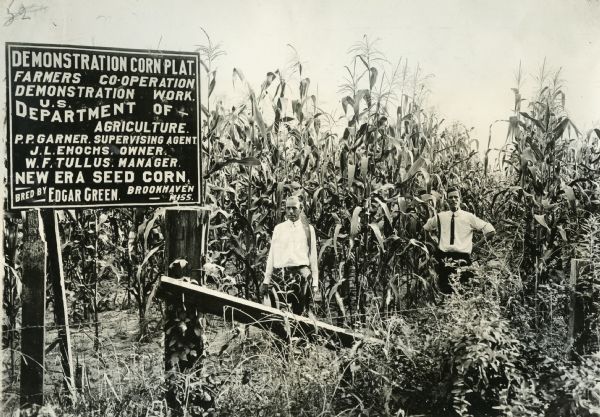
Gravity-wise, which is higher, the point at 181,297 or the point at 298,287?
the point at 181,297

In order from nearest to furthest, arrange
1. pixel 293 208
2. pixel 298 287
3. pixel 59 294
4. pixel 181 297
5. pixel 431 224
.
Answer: pixel 181 297
pixel 59 294
pixel 293 208
pixel 298 287
pixel 431 224

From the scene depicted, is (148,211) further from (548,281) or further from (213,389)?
(548,281)

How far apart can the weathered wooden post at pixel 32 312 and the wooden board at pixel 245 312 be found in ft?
2.55

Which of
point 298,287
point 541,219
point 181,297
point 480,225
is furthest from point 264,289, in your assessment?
point 541,219

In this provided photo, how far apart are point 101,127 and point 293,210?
1647 millimetres

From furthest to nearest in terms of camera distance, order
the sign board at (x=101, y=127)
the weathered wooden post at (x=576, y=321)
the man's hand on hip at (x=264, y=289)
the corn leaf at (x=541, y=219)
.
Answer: the corn leaf at (x=541, y=219) → the man's hand on hip at (x=264, y=289) → the weathered wooden post at (x=576, y=321) → the sign board at (x=101, y=127)

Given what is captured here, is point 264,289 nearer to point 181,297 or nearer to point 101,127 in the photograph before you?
point 181,297

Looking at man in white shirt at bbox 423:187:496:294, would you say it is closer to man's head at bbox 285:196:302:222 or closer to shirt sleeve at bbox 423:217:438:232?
shirt sleeve at bbox 423:217:438:232

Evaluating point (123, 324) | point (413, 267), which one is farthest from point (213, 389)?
point (413, 267)

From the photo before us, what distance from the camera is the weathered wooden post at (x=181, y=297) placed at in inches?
128

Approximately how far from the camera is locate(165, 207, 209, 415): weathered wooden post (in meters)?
3.24

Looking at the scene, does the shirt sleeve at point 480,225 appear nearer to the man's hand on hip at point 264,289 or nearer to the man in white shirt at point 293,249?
the man in white shirt at point 293,249

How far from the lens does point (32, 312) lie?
3254 millimetres

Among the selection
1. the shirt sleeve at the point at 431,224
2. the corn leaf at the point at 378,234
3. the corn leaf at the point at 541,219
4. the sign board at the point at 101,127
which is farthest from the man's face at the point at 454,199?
the sign board at the point at 101,127
